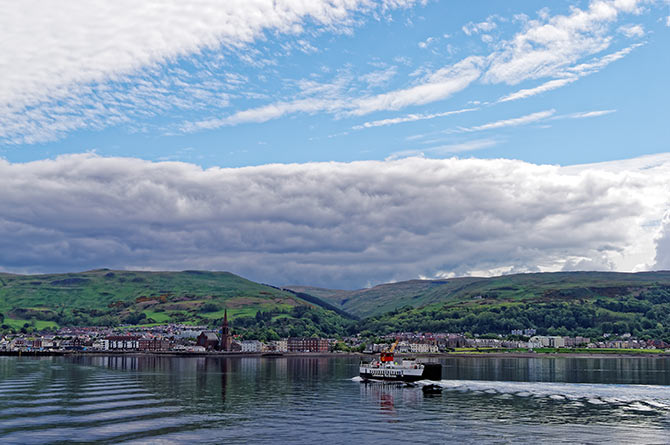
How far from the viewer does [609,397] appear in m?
102

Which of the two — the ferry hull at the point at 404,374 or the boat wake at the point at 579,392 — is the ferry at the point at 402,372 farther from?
the boat wake at the point at 579,392

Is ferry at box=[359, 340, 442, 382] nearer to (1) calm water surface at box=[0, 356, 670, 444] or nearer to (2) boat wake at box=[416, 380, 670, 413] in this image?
(2) boat wake at box=[416, 380, 670, 413]

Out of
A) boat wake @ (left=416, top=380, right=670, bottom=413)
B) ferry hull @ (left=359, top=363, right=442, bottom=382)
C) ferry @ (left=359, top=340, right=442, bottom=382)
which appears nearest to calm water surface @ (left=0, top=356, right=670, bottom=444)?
boat wake @ (left=416, top=380, right=670, bottom=413)

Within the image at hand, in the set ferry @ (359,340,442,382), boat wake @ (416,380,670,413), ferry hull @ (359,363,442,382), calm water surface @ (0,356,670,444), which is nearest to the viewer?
calm water surface @ (0,356,670,444)

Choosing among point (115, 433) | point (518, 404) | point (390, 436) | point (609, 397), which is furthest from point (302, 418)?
point (609, 397)

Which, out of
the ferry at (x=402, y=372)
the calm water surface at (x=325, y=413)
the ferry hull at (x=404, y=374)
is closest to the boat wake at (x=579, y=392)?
the calm water surface at (x=325, y=413)

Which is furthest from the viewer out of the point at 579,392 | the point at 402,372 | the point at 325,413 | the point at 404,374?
the point at 402,372

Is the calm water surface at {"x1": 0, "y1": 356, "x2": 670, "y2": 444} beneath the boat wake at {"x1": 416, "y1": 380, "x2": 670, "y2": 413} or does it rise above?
above

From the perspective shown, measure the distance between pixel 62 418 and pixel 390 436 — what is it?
1575 inches

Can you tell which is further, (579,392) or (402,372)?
(402,372)

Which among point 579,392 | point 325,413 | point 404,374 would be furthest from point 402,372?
point 325,413

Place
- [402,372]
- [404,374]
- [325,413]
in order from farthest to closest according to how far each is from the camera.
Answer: [402,372], [404,374], [325,413]

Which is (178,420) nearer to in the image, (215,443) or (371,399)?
(215,443)

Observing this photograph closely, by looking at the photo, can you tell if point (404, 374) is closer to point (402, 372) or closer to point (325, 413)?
point (402, 372)
